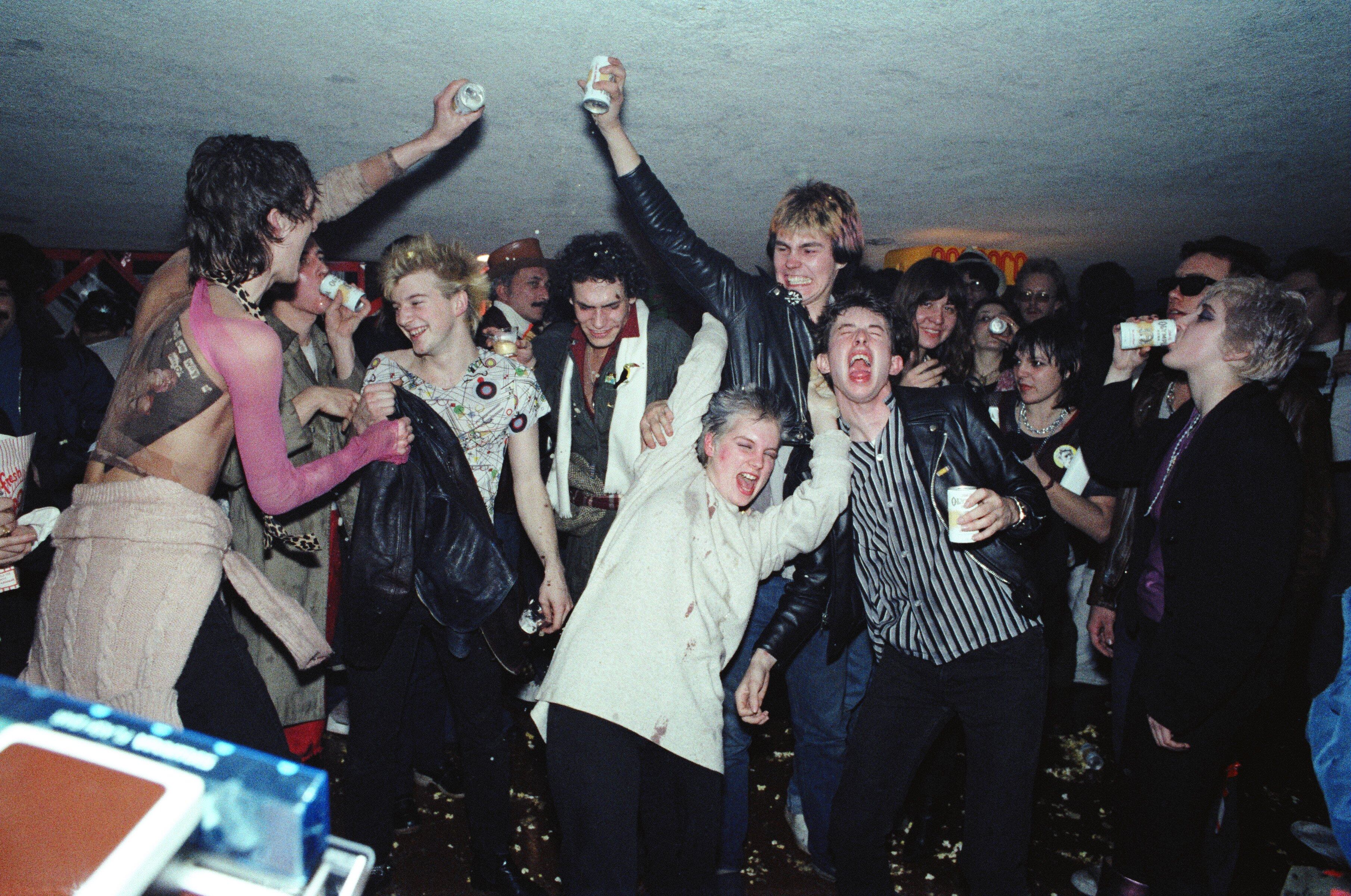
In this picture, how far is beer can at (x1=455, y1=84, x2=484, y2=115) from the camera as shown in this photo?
2.73 meters

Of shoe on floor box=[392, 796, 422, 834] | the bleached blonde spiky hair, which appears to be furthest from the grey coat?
the bleached blonde spiky hair

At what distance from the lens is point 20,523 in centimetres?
219

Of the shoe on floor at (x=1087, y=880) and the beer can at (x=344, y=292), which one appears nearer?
the beer can at (x=344, y=292)

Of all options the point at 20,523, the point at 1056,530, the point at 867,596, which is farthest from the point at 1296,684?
the point at 20,523

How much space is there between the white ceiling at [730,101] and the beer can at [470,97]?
0.48 ft

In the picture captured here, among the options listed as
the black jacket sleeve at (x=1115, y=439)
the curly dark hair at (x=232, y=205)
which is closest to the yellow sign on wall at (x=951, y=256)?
the black jacket sleeve at (x=1115, y=439)

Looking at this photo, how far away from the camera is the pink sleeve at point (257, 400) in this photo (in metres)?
1.88

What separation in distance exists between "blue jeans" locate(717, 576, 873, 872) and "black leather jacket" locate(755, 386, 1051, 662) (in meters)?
0.27

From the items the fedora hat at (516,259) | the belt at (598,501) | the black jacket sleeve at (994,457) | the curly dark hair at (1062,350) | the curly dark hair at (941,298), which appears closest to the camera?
the black jacket sleeve at (994,457)

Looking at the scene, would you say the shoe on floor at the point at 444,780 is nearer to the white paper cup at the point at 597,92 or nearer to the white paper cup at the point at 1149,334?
the white paper cup at the point at 597,92

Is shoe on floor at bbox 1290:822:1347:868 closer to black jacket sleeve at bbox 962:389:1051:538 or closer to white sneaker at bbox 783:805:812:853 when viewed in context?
white sneaker at bbox 783:805:812:853

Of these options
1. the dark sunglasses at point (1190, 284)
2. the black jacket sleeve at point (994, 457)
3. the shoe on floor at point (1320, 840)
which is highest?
the dark sunglasses at point (1190, 284)

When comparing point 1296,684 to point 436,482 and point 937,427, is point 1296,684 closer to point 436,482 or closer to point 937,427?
point 937,427

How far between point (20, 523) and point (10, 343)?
180 centimetres
